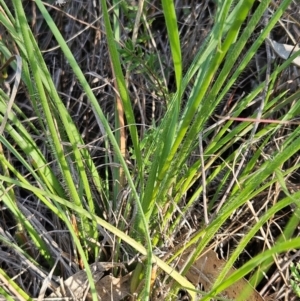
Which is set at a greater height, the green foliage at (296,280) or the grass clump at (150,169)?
the grass clump at (150,169)

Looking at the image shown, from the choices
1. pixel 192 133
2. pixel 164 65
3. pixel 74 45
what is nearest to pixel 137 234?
pixel 192 133

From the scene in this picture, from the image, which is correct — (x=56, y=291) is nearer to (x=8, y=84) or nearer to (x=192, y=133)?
(x=192, y=133)

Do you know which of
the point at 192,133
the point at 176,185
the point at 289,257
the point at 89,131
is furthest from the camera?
the point at 89,131

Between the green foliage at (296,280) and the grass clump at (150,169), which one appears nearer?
the grass clump at (150,169)

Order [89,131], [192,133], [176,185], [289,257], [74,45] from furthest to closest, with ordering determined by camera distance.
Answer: [74,45] → [89,131] → [289,257] → [176,185] → [192,133]

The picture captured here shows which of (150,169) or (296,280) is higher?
(150,169)

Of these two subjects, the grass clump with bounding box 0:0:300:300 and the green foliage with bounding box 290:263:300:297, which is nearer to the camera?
the grass clump with bounding box 0:0:300:300

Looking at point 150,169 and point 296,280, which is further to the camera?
point 296,280

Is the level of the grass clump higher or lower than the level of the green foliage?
higher
